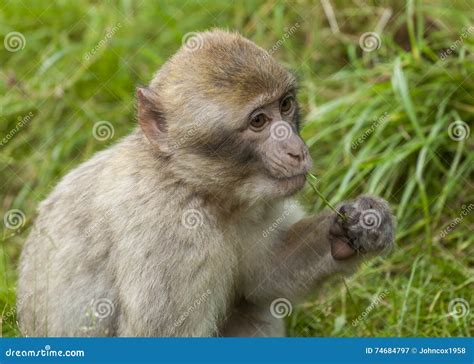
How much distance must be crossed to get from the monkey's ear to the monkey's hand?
137cm

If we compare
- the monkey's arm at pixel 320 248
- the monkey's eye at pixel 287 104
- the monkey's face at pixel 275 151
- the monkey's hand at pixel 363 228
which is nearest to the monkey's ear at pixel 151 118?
the monkey's face at pixel 275 151

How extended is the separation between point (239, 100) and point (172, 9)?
5.02 meters

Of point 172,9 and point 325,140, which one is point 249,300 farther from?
point 172,9

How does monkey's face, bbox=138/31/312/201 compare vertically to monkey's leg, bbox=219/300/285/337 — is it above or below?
above

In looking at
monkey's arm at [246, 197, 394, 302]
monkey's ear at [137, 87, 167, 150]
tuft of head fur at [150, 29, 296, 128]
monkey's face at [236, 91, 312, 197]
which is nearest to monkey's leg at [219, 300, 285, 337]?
monkey's arm at [246, 197, 394, 302]

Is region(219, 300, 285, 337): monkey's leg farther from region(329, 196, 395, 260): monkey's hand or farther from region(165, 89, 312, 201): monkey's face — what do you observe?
region(165, 89, 312, 201): monkey's face

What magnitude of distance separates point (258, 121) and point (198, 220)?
78 cm

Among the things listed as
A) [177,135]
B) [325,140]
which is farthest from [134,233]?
[325,140]

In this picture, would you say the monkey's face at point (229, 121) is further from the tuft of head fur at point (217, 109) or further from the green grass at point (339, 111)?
the green grass at point (339, 111)

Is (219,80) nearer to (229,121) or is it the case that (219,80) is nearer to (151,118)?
(229,121)

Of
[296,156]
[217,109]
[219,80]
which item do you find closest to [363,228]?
[296,156]

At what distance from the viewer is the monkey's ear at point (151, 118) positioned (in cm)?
631

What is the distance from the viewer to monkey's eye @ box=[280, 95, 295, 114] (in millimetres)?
6289

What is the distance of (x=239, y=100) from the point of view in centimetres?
605
